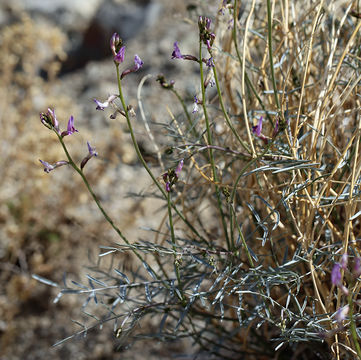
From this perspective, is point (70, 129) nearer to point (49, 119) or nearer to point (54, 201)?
point (49, 119)

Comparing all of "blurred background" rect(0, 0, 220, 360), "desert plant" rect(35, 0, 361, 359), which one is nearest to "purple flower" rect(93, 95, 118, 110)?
"desert plant" rect(35, 0, 361, 359)

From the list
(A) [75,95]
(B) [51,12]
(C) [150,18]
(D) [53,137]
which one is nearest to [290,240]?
(D) [53,137]

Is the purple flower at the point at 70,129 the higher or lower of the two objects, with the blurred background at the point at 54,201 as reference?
lower

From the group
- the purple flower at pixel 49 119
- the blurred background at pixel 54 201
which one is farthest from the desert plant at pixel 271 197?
the blurred background at pixel 54 201

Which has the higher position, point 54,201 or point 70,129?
point 54,201

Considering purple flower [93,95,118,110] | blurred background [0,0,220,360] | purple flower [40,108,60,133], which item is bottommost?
purple flower [40,108,60,133]

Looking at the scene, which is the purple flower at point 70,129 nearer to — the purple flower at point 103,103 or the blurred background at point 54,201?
the purple flower at point 103,103

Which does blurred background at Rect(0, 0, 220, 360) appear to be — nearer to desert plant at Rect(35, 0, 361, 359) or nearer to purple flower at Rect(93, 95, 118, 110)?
desert plant at Rect(35, 0, 361, 359)

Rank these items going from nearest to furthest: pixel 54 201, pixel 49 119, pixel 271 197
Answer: pixel 49 119, pixel 271 197, pixel 54 201

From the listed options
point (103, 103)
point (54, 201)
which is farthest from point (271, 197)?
point (54, 201)

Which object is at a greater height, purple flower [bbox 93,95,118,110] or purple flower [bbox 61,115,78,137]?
purple flower [bbox 93,95,118,110]

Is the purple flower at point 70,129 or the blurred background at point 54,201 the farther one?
the blurred background at point 54,201

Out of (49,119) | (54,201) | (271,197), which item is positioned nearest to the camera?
(49,119)
